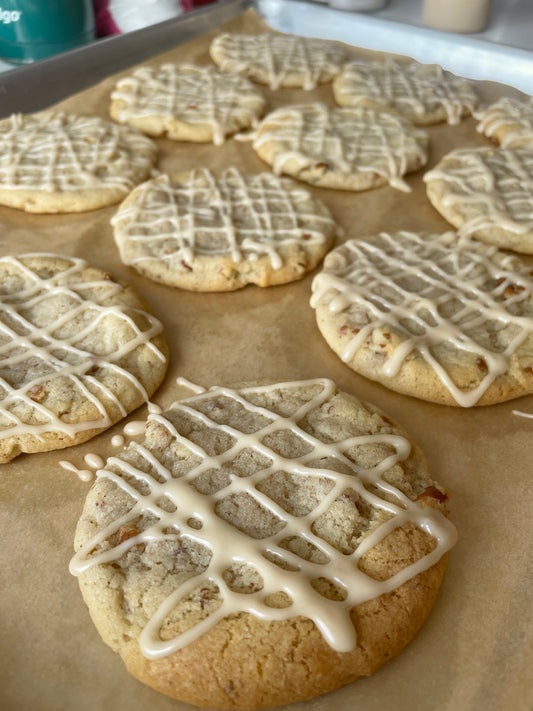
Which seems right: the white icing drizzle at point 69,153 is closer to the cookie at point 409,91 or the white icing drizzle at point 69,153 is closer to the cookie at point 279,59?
the cookie at point 279,59

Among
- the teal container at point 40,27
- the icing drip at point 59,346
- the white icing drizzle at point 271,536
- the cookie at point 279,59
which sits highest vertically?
the teal container at point 40,27

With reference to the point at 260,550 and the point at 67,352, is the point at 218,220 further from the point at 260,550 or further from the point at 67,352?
the point at 260,550

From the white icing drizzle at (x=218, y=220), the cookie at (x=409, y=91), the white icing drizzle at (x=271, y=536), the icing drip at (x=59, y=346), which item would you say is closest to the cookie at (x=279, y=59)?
the cookie at (x=409, y=91)

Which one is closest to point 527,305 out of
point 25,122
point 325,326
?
point 325,326

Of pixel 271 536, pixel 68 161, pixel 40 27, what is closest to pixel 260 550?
pixel 271 536

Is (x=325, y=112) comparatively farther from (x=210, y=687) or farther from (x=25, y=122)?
(x=210, y=687)

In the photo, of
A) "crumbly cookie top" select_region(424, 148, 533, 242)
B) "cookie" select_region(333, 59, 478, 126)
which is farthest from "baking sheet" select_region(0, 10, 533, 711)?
"cookie" select_region(333, 59, 478, 126)
